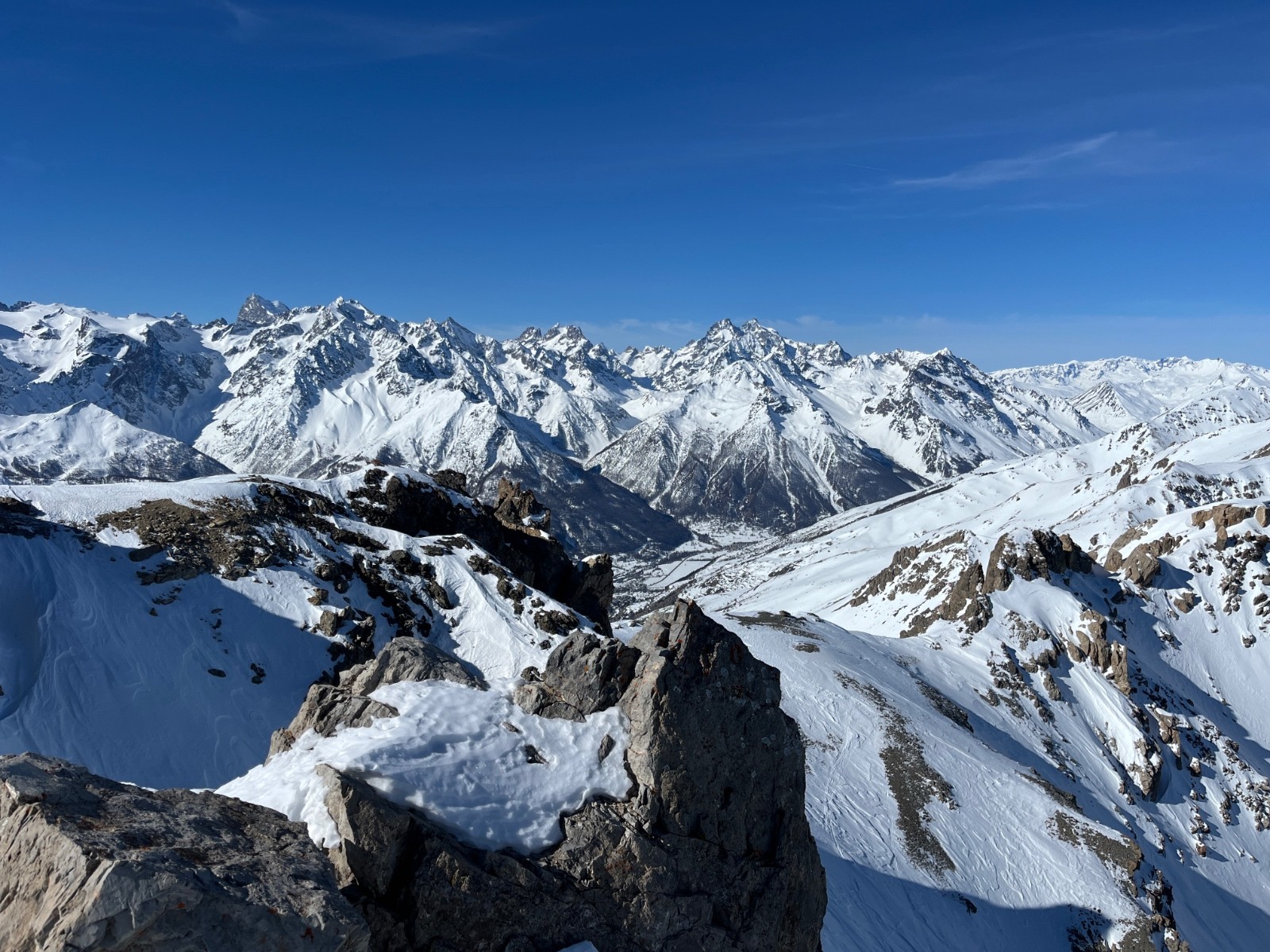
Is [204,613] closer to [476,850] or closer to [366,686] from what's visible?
[366,686]

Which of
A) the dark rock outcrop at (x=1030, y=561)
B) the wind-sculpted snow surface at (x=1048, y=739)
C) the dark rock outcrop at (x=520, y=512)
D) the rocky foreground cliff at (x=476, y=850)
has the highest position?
the dark rock outcrop at (x=520, y=512)

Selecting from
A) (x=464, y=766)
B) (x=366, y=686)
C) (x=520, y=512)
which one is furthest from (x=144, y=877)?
(x=520, y=512)

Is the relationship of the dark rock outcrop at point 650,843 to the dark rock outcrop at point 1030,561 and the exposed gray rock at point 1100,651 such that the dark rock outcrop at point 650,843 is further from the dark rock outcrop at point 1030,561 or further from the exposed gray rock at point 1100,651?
the dark rock outcrop at point 1030,561

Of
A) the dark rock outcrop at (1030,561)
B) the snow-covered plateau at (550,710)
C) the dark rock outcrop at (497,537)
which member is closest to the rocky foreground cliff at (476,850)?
the snow-covered plateau at (550,710)

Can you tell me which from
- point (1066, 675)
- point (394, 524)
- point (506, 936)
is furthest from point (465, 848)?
point (1066, 675)

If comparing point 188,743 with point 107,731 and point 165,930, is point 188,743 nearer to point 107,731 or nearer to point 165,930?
point 107,731
